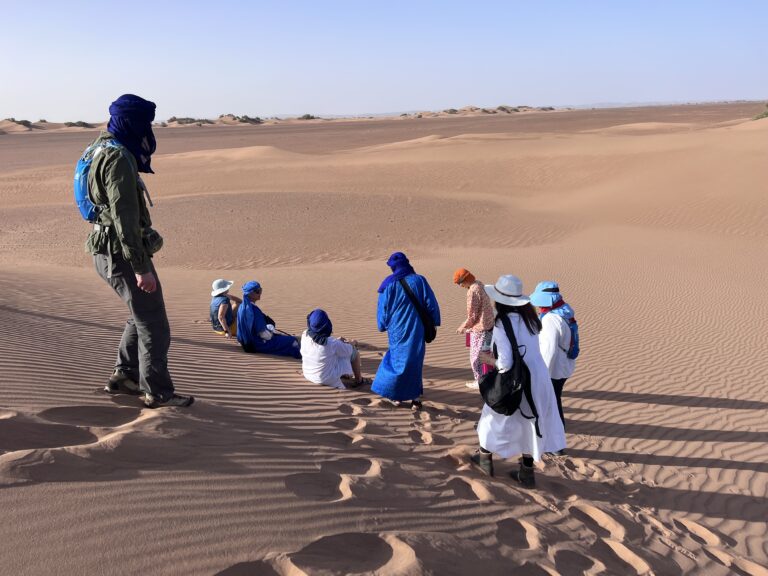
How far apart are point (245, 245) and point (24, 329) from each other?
10472mm

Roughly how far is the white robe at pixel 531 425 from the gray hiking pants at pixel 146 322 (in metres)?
2.25

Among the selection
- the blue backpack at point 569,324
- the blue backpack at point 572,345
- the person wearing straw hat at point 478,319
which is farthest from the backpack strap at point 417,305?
the blue backpack at point 572,345

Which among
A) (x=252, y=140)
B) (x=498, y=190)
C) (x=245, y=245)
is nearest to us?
(x=245, y=245)

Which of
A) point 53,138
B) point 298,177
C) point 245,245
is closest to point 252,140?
point 53,138

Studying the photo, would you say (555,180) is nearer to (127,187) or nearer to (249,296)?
(249,296)

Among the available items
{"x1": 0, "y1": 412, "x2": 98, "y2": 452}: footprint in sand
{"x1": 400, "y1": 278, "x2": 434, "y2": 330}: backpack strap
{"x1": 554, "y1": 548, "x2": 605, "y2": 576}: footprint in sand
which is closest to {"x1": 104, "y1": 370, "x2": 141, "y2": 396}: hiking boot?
{"x1": 0, "y1": 412, "x2": 98, "y2": 452}: footprint in sand

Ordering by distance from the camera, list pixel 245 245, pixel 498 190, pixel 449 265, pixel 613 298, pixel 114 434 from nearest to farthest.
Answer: pixel 114 434, pixel 613 298, pixel 449 265, pixel 245 245, pixel 498 190

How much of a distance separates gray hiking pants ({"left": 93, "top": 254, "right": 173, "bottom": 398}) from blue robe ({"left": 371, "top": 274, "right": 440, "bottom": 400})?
238 cm

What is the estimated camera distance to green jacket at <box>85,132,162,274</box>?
156 inches

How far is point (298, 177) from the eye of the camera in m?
29.6

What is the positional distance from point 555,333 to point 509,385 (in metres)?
1.50

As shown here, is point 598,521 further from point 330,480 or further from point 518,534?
point 330,480

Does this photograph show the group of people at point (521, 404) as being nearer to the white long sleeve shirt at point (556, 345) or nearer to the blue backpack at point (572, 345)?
the white long sleeve shirt at point (556, 345)

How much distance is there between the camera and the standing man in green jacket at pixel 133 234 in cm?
398
